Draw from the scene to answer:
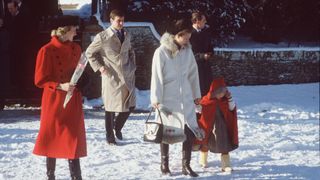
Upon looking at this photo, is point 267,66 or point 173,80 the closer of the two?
point 173,80

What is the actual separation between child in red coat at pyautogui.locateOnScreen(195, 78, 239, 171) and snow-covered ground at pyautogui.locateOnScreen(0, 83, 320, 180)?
0.91ft

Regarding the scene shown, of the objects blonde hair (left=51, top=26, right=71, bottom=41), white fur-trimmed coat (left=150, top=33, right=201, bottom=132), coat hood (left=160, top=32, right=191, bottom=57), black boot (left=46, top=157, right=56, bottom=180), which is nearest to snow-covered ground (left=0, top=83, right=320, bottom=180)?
black boot (left=46, top=157, right=56, bottom=180)

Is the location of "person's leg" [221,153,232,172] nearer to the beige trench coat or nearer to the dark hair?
the dark hair

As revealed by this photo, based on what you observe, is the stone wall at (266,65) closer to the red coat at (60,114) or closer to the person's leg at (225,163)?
the person's leg at (225,163)

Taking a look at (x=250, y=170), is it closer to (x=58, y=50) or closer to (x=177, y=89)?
(x=177, y=89)

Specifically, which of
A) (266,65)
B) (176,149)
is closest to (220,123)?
(176,149)

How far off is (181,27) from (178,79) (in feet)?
1.75

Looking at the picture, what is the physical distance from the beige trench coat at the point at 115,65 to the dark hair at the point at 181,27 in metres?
1.91

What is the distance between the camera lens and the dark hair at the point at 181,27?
7.20 m

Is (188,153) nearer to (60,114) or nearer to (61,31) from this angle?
(60,114)

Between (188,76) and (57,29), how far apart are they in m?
1.52

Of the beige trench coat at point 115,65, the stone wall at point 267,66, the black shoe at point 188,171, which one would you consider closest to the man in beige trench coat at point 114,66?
the beige trench coat at point 115,65

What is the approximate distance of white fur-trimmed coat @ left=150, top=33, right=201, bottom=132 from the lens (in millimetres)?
7250

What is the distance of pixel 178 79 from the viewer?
24.0 ft
